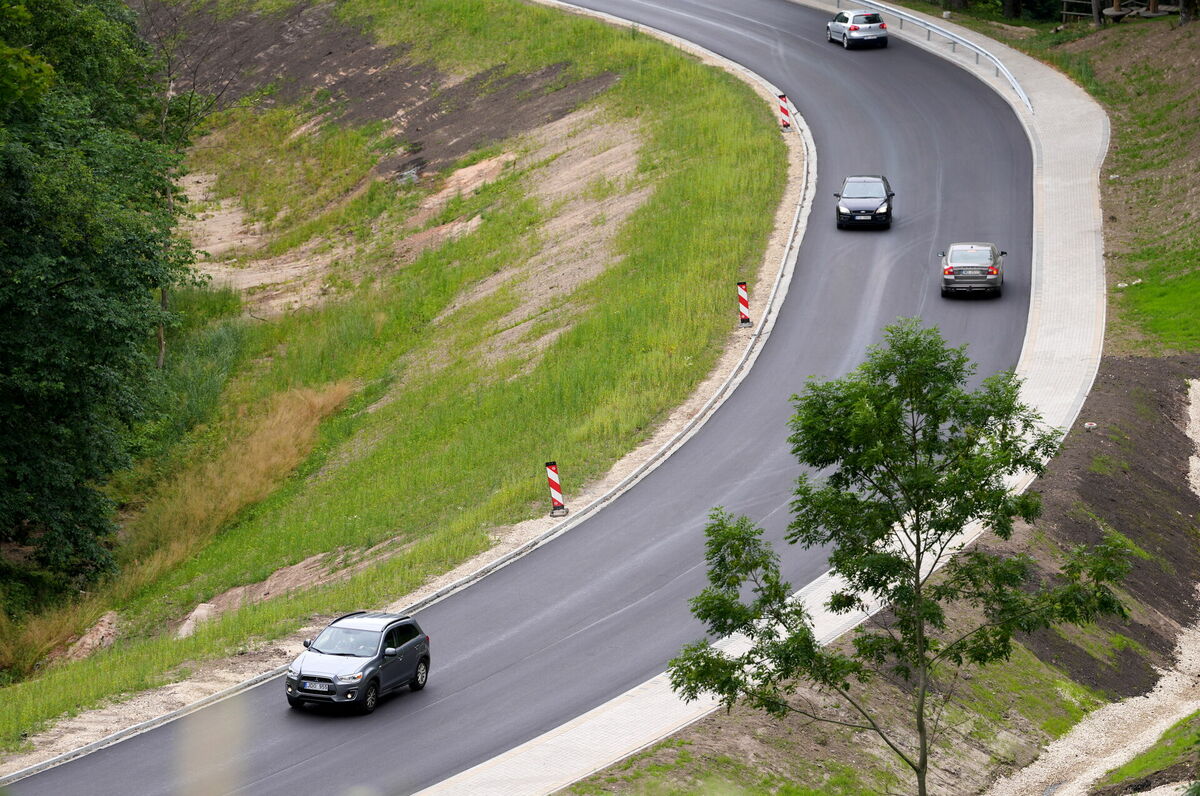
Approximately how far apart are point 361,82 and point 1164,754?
5889cm

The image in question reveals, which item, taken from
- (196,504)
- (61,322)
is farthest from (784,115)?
(61,322)

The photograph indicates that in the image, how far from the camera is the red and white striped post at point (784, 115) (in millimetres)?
51281

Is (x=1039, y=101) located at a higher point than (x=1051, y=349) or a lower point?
higher

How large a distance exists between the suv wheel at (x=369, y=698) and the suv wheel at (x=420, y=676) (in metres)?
0.87

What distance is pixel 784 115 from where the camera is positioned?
170 ft

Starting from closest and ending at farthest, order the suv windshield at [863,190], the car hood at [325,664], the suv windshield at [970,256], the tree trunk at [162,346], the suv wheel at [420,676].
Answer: the car hood at [325,664], the suv wheel at [420,676], the suv windshield at [970,256], the suv windshield at [863,190], the tree trunk at [162,346]

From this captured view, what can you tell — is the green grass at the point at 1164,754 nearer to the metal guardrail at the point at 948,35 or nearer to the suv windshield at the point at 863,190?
the suv windshield at the point at 863,190

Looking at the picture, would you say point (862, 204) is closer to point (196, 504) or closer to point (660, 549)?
point (660, 549)

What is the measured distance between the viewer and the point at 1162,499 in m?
28.0

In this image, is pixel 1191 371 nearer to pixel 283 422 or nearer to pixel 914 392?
pixel 914 392

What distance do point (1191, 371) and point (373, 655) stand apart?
24346mm

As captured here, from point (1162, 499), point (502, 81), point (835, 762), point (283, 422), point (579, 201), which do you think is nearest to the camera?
point (835, 762)

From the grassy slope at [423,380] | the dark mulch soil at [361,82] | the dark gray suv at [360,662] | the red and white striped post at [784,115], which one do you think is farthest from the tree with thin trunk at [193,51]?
→ the dark gray suv at [360,662]

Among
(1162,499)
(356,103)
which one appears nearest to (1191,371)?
(1162,499)
